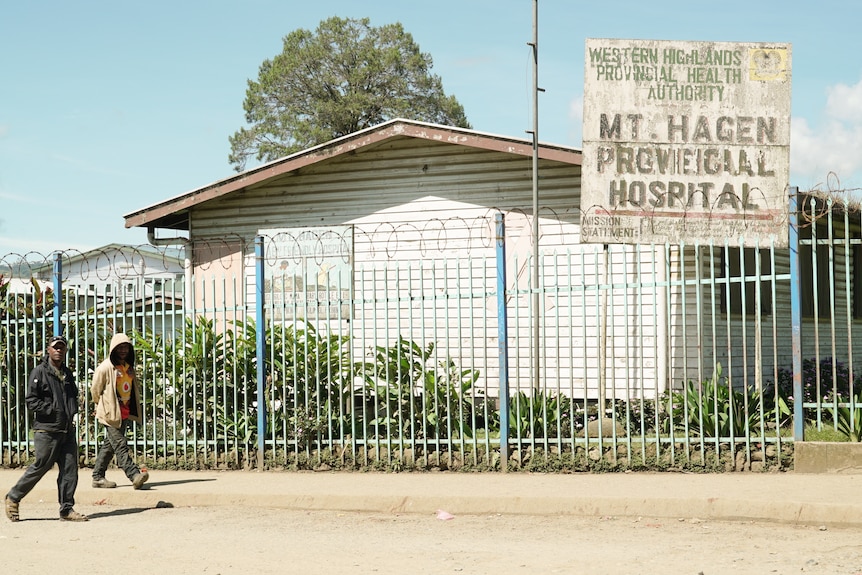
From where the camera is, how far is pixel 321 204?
1600cm

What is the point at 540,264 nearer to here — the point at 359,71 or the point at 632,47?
the point at 632,47

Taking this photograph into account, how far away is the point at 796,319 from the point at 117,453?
6.57 metres

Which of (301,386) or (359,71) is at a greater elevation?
(359,71)

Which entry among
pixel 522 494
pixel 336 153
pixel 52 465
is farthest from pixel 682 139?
pixel 52 465

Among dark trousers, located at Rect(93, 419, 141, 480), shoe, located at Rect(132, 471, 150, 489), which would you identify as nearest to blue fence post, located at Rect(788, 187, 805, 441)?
shoe, located at Rect(132, 471, 150, 489)

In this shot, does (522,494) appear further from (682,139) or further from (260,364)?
(682,139)

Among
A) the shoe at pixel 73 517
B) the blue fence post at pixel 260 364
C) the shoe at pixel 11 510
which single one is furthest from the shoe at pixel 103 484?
the blue fence post at pixel 260 364

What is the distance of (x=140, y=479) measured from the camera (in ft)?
33.3

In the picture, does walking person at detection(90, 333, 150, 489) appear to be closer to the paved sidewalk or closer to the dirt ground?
the paved sidewalk

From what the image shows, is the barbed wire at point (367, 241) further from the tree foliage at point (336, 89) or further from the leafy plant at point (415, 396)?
the tree foliage at point (336, 89)

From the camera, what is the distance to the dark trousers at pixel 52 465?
9086mm

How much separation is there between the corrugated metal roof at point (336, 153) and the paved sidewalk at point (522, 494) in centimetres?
515

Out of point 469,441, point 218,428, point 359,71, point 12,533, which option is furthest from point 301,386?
point 359,71

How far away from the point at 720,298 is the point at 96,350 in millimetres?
8324
